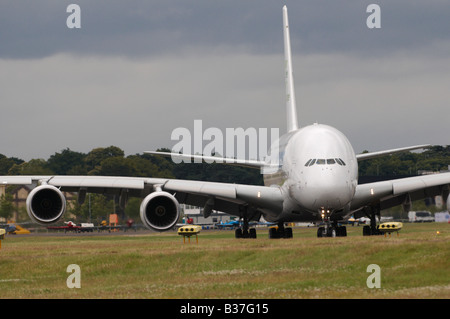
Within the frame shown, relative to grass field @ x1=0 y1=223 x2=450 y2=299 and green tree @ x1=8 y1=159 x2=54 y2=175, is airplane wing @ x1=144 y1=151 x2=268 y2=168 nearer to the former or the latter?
grass field @ x1=0 y1=223 x2=450 y2=299

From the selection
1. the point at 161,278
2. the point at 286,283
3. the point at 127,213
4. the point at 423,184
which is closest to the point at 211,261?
the point at 161,278

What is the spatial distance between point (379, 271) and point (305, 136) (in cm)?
1482

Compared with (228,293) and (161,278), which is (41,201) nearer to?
(161,278)

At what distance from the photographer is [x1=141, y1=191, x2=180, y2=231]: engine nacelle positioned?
35469 mm

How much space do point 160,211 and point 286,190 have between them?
5549 millimetres

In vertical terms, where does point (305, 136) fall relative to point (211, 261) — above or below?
above

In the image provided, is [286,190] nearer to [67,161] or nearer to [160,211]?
[160,211]

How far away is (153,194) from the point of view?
35656 mm

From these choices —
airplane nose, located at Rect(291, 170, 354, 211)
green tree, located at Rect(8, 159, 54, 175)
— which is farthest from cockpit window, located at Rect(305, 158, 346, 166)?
green tree, located at Rect(8, 159, 54, 175)

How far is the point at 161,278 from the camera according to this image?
24.2m

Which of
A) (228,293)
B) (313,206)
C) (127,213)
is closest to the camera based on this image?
(228,293)

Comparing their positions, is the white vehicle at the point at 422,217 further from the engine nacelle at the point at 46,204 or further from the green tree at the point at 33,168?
the engine nacelle at the point at 46,204

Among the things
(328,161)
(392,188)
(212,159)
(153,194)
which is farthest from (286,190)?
(153,194)

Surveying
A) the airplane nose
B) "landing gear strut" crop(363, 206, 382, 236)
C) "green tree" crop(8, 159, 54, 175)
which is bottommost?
"landing gear strut" crop(363, 206, 382, 236)
